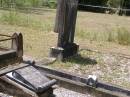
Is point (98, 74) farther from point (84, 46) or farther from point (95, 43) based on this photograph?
point (95, 43)

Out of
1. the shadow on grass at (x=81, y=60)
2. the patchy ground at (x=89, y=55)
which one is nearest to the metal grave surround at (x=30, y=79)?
the patchy ground at (x=89, y=55)

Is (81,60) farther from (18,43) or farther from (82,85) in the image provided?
(18,43)

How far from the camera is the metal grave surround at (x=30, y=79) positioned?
→ 487 centimetres

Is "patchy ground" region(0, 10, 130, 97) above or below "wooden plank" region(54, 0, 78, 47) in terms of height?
below

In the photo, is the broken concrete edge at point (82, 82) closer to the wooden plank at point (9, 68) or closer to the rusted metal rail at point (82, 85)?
the rusted metal rail at point (82, 85)

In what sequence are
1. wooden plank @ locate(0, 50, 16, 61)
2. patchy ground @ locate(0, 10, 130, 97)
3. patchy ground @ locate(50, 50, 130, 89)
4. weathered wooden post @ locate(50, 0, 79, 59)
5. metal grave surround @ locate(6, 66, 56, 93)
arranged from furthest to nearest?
weathered wooden post @ locate(50, 0, 79, 59)
patchy ground @ locate(0, 10, 130, 97)
patchy ground @ locate(50, 50, 130, 89)
wooden plank @ locate(0, 50, 16, 61)
metal grave surround @ locate(6, 66, 56, 93)

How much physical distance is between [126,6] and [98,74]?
93.1ft

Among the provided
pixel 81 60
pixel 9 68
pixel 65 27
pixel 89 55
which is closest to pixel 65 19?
pixel 65 27

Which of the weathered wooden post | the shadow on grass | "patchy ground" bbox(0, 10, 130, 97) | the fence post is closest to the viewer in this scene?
the fence post

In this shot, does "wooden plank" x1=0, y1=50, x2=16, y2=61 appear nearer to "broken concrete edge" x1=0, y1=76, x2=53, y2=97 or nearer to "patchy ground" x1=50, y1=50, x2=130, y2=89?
"broken concrete edge" x1=0, y1=76, x2=53, y2=97

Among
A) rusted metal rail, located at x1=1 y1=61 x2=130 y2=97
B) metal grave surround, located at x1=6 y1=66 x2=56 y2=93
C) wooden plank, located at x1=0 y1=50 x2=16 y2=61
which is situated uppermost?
wooden plank, located at x1=0 y1=50 x2=16 y2=61

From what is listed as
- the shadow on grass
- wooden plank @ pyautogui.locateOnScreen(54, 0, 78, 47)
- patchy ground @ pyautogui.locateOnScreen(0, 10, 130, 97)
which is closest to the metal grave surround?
patchy ground @ pyautogui.locateOnScreen(0, 10, 130, 97)

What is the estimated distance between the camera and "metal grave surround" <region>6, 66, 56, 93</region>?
4871mm

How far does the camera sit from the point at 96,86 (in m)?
5.55
